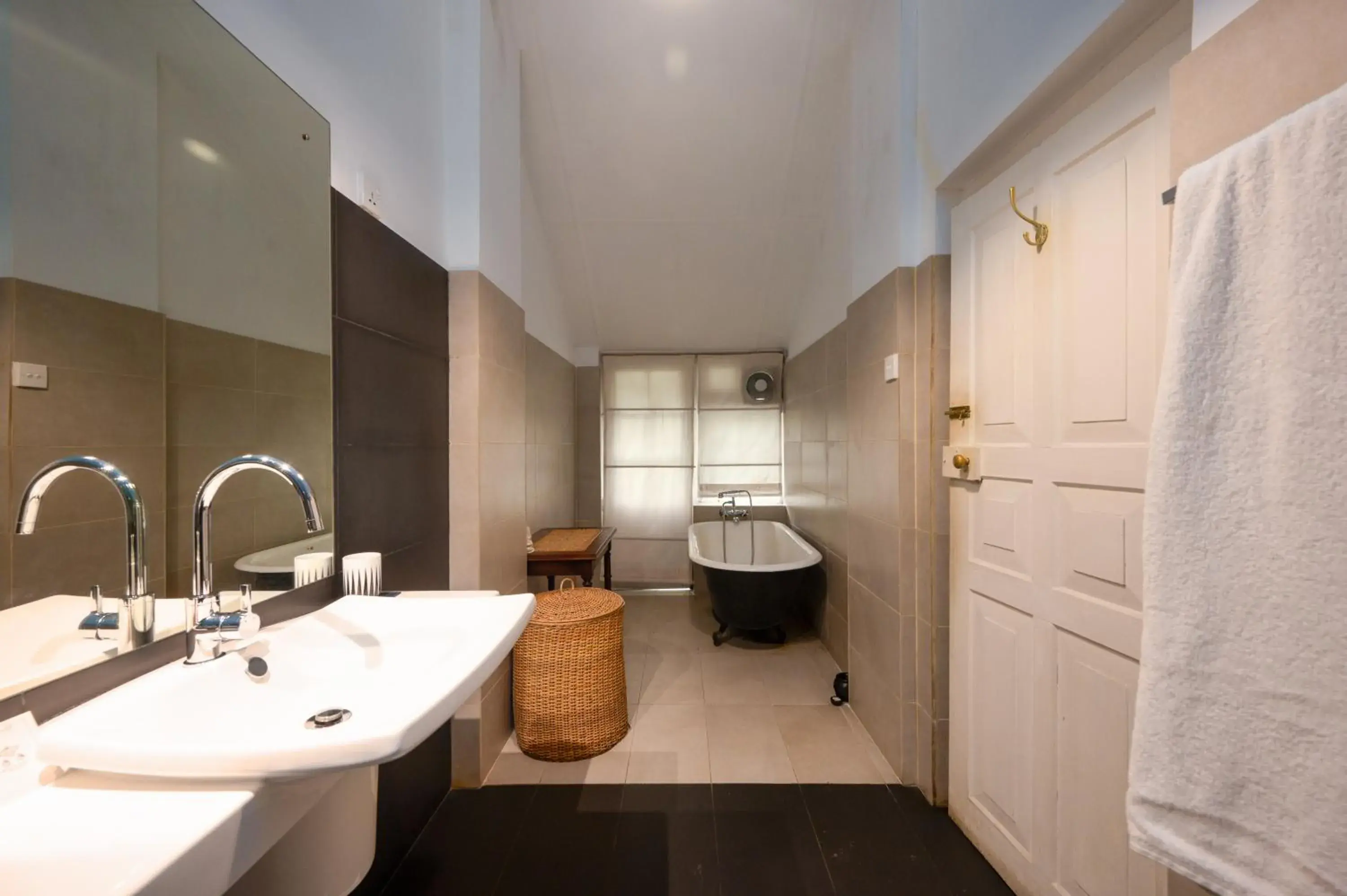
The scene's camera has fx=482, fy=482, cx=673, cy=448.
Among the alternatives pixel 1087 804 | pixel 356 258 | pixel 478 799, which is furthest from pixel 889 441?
pixel 478 799

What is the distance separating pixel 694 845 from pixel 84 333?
1914mm

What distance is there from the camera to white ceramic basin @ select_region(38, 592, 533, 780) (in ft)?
1.86

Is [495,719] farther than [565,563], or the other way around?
[565,563]

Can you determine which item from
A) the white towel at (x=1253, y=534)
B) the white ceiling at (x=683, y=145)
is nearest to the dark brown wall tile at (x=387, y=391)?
the white ceiling at (x=683, y=145)

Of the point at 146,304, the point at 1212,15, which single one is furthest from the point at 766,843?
the point at 1212,15

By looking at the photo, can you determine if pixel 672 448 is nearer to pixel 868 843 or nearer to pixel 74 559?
pixel 868 843

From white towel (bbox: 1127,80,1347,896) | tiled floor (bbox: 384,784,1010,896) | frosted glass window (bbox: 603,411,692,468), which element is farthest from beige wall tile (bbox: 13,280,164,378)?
frosted glass window (bbox: 603,411,692,468)

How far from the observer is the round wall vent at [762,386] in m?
4.10

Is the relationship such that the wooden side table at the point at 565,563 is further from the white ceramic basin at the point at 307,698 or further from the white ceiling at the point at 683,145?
the white ceiling at the point at 683,145

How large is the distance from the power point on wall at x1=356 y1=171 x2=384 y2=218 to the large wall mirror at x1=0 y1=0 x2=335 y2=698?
0.16 meters

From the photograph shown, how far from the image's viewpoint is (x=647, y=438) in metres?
4.29

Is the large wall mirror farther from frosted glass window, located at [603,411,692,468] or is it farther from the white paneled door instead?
frosted glass window, located at [603,411,692,468]

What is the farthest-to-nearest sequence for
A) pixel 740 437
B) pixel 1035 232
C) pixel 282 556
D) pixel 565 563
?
pixel 740 437 → pixel 565 563 → pixel 1035 232 → pixel 282 556

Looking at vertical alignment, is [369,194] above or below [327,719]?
above
